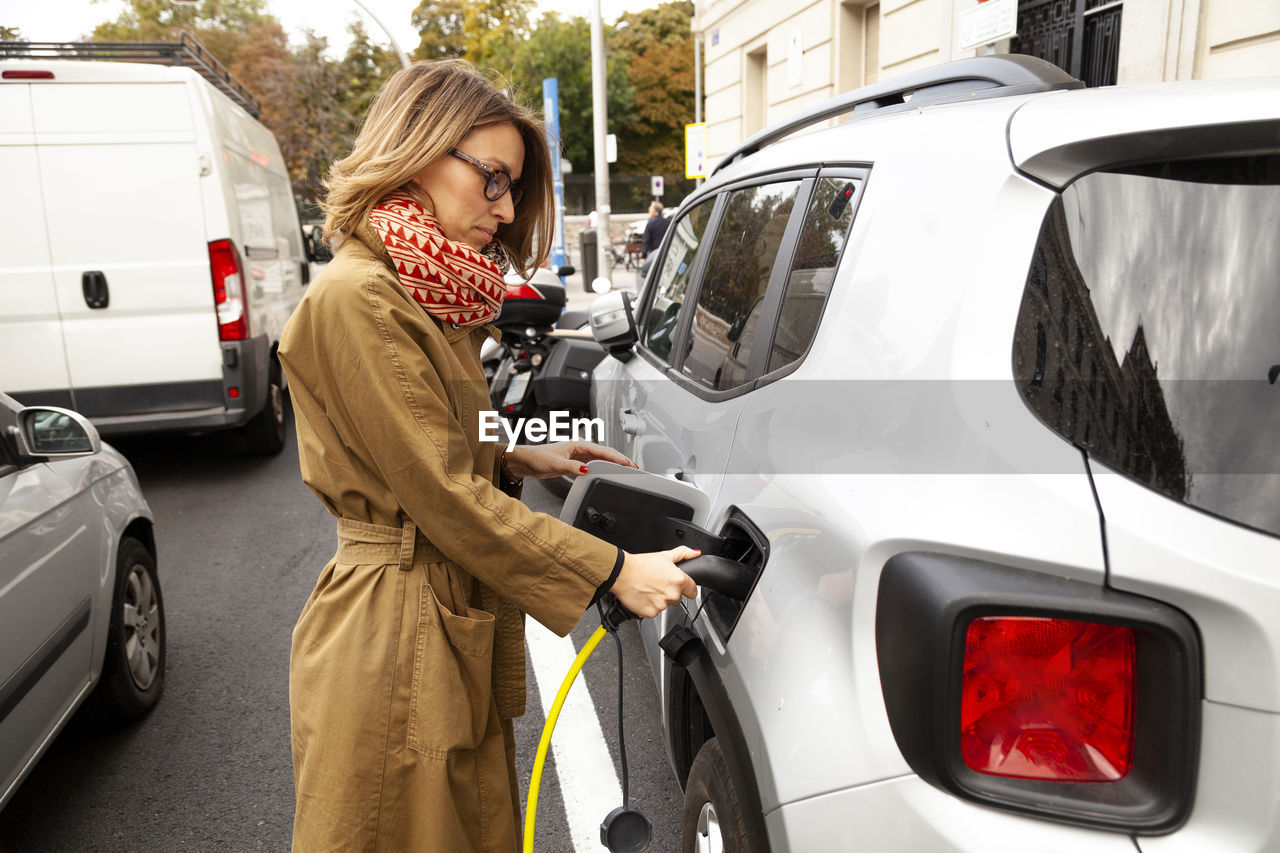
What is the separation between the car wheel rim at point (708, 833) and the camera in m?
1.67

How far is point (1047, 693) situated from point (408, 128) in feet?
4.24

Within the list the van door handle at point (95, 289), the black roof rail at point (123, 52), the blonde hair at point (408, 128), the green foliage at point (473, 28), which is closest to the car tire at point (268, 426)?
the van door handle at point (95, 289)

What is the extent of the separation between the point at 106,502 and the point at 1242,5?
6405 mm

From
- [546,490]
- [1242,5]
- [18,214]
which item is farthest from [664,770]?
[1242,5]

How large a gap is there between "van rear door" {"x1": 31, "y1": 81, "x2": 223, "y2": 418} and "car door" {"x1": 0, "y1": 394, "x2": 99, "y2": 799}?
3159 millimetres

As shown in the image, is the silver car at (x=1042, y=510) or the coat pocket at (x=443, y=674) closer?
the silver car at (x=1042, y=510)

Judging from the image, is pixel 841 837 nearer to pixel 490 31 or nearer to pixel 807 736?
pixel 807 736

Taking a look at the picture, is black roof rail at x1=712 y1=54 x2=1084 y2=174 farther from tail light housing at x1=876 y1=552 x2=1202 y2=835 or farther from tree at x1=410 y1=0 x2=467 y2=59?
tree at x1=410 y1=0 x2=467 y2=59

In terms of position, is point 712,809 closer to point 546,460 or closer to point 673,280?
point 546,460

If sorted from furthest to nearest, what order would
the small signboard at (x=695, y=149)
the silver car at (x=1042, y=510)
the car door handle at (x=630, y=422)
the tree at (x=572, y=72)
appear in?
the tree at (x=572, y=72) → the small signboard at (x=695, y=149) → the car door handle at (x=630, y=422) → the silver car at (x=1042, y=510)

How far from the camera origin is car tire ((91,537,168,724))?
3027 mm

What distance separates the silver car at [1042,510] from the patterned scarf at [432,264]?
59 centimetres

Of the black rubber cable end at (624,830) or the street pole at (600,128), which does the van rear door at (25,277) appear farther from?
the street pole at (600,128)

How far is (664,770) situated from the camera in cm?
286
